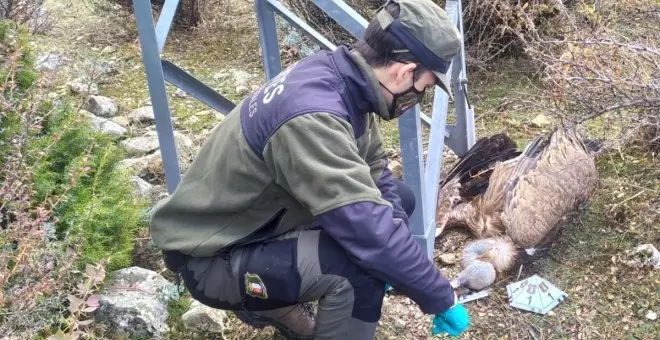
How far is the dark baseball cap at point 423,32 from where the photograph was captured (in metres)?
2.08

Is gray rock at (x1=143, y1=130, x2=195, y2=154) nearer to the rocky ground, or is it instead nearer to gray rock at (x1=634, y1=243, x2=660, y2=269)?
the rocky ground

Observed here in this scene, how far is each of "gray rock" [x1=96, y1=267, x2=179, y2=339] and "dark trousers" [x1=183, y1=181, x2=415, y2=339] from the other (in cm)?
50

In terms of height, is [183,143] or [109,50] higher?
[109,50]

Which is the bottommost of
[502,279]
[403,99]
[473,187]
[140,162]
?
[502,279]

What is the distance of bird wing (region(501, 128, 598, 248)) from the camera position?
9.93 ft

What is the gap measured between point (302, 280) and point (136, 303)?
2.78 ft

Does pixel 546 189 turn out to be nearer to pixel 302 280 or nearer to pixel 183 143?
pixel 302 280

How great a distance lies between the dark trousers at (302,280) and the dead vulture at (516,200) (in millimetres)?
902

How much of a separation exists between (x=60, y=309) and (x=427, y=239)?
55.0 inches

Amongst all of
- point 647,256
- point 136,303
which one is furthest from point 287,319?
point 647,256

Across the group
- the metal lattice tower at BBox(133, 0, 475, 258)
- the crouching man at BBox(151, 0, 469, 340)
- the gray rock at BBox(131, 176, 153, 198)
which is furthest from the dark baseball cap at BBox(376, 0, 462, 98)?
the gray rock at BBox(131, 176, 153, 198)

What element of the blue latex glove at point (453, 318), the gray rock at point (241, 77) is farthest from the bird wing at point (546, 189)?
the gray rock at point (241, 77)

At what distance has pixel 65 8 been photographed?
23.3ft

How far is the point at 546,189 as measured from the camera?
3059 millimetres
